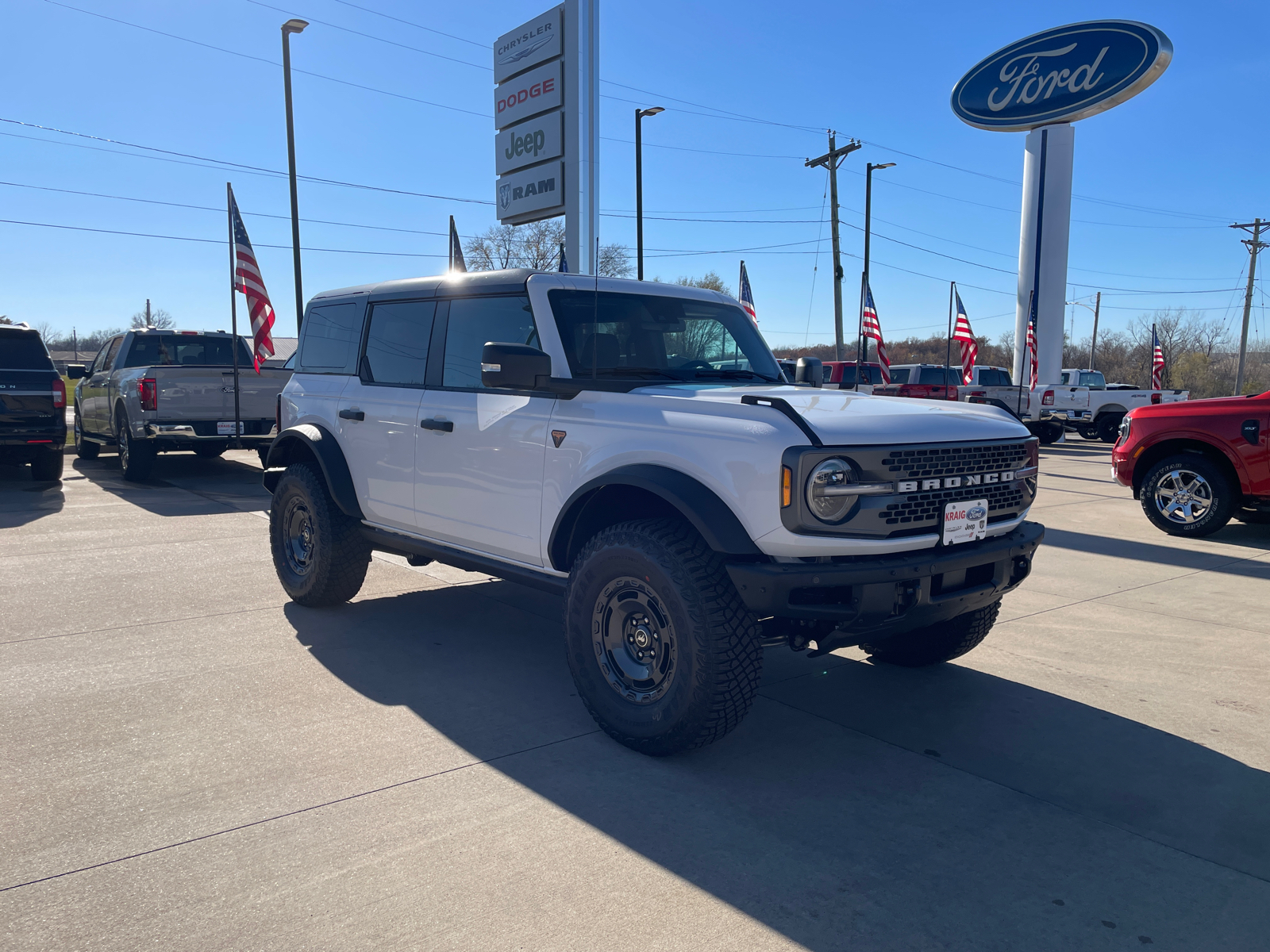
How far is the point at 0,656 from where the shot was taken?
188 inches

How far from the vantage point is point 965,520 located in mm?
3695

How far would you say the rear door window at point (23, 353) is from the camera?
11172mm

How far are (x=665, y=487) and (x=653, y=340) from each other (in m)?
1.29

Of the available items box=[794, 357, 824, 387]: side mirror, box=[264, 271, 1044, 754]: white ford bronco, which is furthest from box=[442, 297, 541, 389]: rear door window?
box=[794, 357, 824, 387]: side mirror

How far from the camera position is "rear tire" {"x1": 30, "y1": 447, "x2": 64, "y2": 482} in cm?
1162

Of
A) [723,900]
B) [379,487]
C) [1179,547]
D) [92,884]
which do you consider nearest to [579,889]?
[723,900]

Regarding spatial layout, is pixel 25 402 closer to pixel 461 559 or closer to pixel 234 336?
pixel 234 336

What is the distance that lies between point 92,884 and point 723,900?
187 centimetres

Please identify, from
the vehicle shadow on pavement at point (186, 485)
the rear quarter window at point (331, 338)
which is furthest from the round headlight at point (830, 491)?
the vehicle shadow on pavement at point (186, 485)

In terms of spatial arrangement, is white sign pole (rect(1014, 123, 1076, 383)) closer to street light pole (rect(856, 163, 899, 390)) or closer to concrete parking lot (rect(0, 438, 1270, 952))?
street light pole (rect(856, 163, 899, 390))

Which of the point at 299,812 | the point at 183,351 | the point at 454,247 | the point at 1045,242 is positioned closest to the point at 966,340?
the point at 1045,242

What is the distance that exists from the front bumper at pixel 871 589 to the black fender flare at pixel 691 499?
0.31 feet

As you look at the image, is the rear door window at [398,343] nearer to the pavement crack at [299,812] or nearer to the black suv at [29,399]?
the pavement crack at [299,812]

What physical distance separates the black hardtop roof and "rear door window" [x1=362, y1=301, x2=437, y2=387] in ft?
0.24
